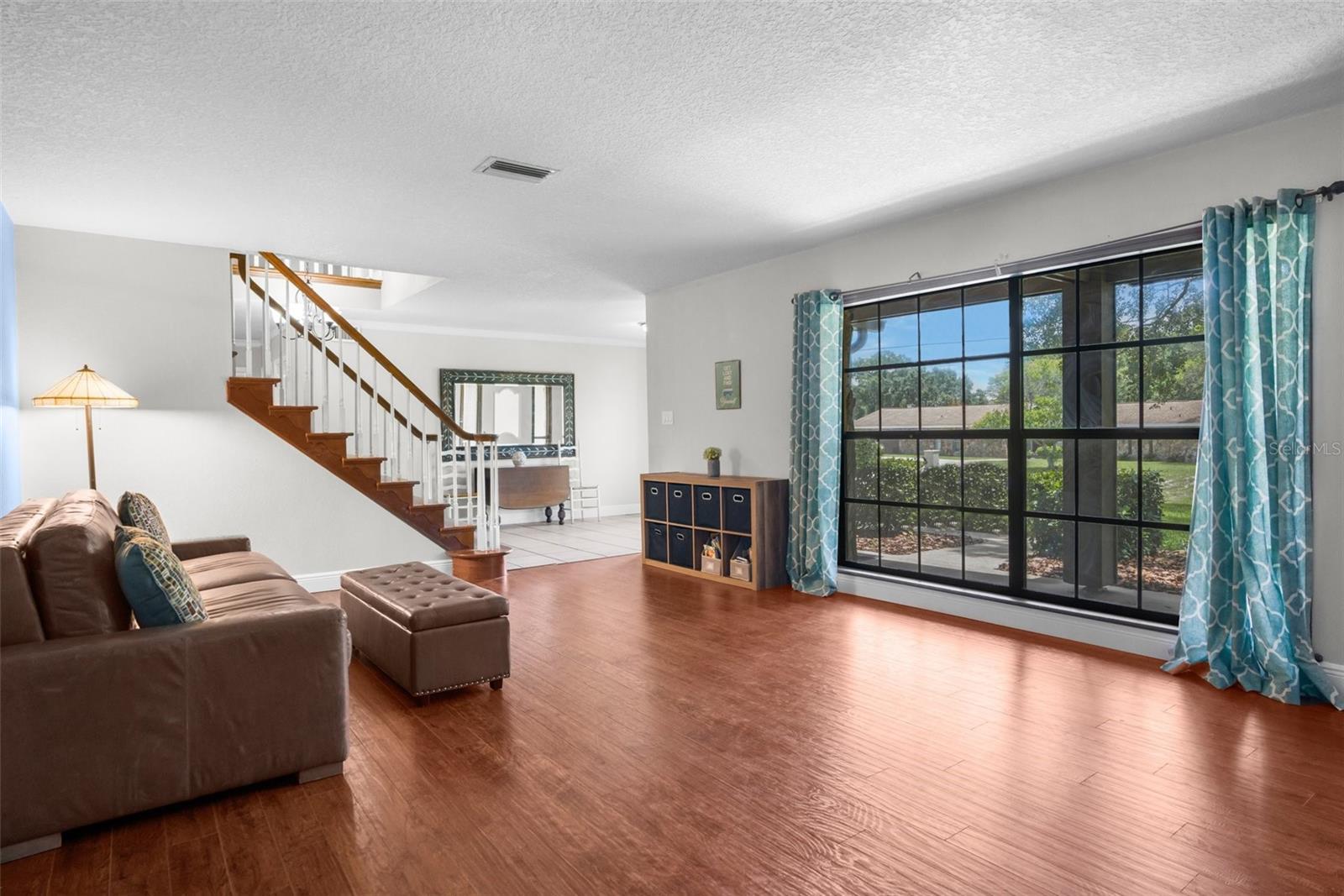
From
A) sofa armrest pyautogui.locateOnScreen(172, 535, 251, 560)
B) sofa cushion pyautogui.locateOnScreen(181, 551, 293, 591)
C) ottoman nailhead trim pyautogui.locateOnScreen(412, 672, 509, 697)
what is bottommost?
ottoman nailhead trim pyautogui.locateOnScreen(412, 672, 509, 697)

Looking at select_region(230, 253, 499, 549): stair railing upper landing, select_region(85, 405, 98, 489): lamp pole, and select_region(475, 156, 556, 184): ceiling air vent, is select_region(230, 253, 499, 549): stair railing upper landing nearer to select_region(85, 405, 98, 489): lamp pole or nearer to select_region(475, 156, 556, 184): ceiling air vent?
select_region(85, 405, 98, 489): lamp pole

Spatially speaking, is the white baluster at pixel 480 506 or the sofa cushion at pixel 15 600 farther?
the white baluster at pixel 480 506

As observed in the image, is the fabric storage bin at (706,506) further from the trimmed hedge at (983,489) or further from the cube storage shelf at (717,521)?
the trimmed hedge at (983,489)

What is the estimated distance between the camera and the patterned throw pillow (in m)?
2.32

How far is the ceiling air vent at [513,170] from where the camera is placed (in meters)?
3.71

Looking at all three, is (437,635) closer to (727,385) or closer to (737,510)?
(737,510)

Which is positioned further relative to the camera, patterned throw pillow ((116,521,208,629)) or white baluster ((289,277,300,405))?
white baluster ((289,277,300,405))

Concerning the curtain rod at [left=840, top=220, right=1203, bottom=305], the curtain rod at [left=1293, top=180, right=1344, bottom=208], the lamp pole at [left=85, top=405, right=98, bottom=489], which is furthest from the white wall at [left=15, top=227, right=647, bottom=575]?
the curtain rod at [left=1293, top=180, right=1344, bottom=208]

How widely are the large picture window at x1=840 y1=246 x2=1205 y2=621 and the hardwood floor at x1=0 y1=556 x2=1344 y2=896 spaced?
2.35 feet

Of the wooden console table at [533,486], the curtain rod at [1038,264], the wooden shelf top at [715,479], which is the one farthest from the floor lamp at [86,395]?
the wooden console table at [533,486]

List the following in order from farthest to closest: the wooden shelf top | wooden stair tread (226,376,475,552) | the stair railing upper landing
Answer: the wooden shelf top
the stair railing upper landing
wooden stair tread (226,376,475,552)

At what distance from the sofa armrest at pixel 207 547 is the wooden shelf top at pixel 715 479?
3.28 meters

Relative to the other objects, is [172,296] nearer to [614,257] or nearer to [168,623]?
[614,257]

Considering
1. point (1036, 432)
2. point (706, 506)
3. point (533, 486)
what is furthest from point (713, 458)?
point (533, 486)
